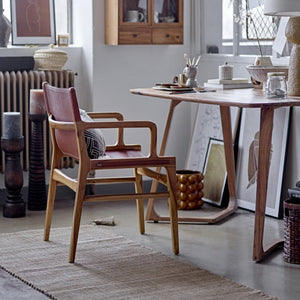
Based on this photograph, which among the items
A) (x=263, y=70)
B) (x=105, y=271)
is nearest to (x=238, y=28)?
(x=263, y=70)

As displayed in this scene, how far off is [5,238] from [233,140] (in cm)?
181

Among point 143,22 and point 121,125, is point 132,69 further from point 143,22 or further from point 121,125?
point 121,125

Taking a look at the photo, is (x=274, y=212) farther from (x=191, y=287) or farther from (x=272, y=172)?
(x=191, y=287)

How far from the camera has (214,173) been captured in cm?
537

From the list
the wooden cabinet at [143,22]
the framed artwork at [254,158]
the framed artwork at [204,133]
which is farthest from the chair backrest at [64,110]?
the framed artwork at [204,133]

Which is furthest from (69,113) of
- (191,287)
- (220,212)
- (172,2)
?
(172,2)

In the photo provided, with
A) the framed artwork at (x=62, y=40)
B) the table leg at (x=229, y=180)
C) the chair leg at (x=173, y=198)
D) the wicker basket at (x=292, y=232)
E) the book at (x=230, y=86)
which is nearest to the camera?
the wicker basket at (x=292, y=232)

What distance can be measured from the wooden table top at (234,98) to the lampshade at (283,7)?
1.48 ft

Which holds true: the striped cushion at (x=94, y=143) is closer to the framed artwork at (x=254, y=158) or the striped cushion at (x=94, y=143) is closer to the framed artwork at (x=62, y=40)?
the framed artwork at (x=254, y=158)

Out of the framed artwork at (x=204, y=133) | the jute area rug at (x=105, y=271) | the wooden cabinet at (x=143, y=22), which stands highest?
the wooden cabinet at (x=143, y=22)

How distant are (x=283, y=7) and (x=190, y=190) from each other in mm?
1690

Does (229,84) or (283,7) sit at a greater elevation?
(283,7)

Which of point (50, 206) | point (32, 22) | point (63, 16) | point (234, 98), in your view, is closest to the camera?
point (234, 98)

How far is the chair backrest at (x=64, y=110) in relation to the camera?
3.75 metres
